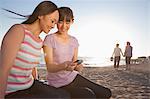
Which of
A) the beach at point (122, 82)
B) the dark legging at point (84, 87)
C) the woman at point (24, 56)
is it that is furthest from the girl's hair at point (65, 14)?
the beach at point (122, 82)

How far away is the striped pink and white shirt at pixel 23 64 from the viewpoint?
0.82 meters

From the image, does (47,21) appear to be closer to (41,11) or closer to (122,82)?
(41,11)

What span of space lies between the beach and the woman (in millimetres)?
631

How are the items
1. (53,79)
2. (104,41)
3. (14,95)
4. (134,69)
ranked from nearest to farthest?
(14,95)
(53,79)
(104,41)
(134,69)

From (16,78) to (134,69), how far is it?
54.4 inches

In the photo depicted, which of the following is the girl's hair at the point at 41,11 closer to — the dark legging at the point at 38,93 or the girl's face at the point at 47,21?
the girl's face at the point at 47,21

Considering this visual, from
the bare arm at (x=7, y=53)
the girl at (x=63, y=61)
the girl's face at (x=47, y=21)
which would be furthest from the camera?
the girl at (x=63, y=61)

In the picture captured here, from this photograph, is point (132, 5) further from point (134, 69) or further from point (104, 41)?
point (134, 69)

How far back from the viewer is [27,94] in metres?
0.83

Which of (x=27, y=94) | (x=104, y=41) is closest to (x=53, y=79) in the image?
(x=27, y=94)

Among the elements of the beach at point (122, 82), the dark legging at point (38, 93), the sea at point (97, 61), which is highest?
the sea at point (97, 61)

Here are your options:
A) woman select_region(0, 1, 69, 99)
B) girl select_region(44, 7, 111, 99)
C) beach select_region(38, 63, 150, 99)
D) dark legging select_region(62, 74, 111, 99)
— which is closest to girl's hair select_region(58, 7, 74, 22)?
girl select_region(44, 7, 111, 99)

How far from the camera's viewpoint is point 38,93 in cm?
85

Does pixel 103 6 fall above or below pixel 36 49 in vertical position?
above
